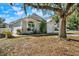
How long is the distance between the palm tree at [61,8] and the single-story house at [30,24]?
0.13 meters

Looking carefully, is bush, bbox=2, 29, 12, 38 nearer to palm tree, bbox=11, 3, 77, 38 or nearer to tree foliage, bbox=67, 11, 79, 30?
palm tree, bbox=11, 3, 77, 38

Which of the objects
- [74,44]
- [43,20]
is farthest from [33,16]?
[74,44]

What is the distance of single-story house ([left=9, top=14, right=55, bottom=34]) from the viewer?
3.70 meters

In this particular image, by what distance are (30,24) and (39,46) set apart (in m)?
0.32

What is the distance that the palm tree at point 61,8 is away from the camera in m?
3.69

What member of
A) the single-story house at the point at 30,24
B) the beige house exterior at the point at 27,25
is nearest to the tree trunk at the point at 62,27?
the single-story house at the point at 30,24

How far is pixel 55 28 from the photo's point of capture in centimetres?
372

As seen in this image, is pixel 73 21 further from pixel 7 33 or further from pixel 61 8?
pixel 7 33

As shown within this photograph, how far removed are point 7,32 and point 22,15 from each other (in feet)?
1.01

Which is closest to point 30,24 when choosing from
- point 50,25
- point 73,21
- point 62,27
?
point 50,25

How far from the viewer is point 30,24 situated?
371 cm

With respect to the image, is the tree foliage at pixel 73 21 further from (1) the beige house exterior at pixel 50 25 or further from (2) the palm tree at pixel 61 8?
(1) the beige house exterior at pixel 50 25

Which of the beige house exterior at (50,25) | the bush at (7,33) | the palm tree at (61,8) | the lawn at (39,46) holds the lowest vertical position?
the lawn at (39,46)

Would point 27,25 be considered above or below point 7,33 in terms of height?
above
